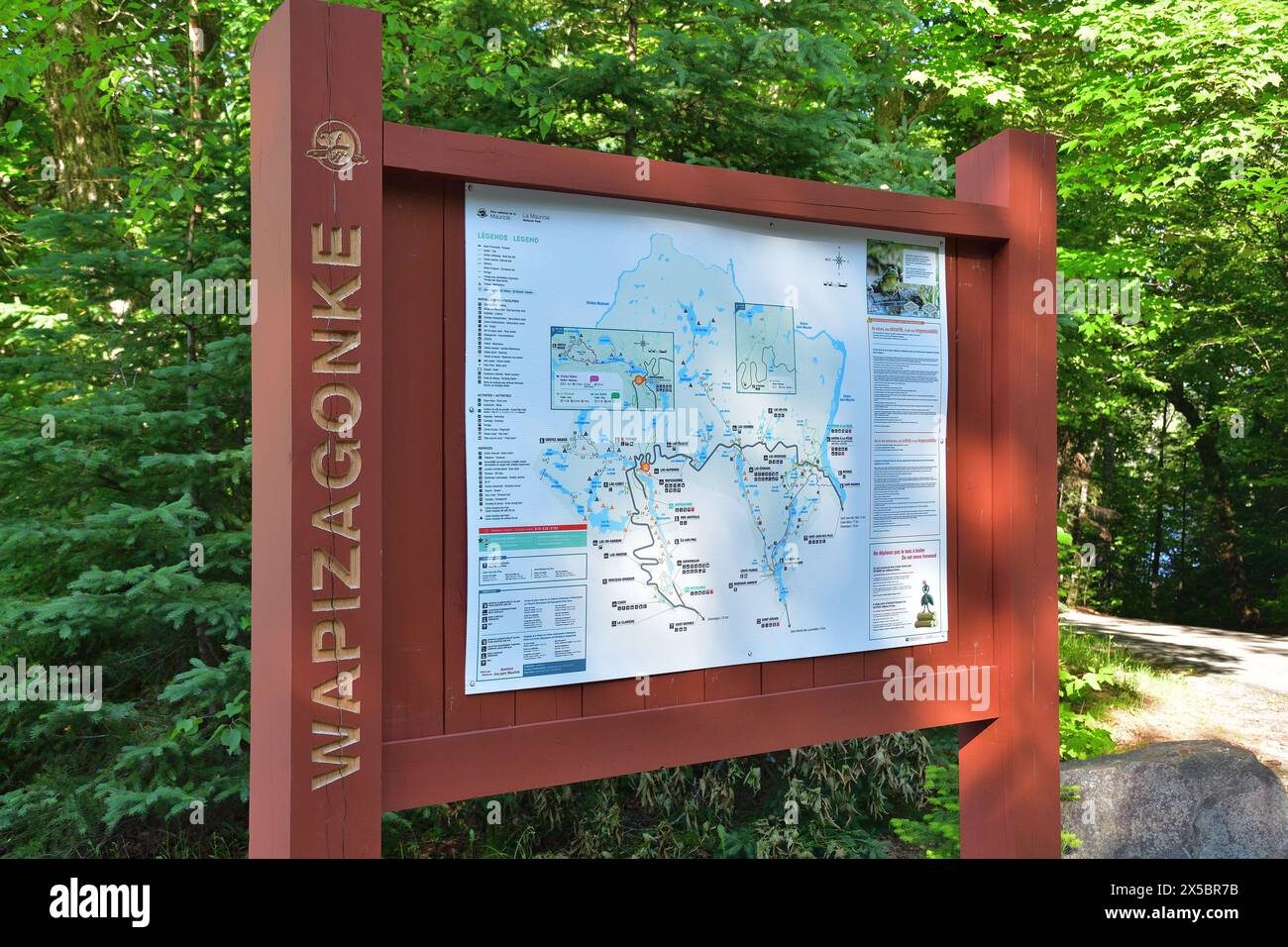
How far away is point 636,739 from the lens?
2.19 meters

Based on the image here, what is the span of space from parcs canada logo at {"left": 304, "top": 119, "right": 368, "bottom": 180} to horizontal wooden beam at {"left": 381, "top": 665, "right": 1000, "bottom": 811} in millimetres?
1234

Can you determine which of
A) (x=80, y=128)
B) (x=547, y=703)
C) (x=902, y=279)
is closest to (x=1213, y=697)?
(x=902, y=279)

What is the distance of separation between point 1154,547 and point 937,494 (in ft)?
66.3

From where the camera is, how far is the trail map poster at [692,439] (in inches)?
82.0

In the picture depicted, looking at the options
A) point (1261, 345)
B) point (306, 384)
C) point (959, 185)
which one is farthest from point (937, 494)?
point (1261, 345)

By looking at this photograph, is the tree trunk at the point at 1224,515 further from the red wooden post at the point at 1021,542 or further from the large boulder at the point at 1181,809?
the red wooden post at the point at 1021,542

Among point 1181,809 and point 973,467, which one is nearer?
point 973,467

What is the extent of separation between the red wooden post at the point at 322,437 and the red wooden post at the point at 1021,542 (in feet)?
6.07

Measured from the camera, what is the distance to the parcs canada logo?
73.2 inches

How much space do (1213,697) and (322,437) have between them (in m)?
7.78

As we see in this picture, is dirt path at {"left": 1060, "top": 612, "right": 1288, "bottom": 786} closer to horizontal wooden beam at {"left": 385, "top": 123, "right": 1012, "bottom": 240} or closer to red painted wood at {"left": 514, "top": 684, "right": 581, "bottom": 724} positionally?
horizontal wooden beam at {"left": 385, "top": 123, "right": 1012, "bottom": 240}

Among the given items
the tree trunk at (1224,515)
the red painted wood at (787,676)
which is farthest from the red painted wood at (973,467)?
the tree trunk at (1224,515)

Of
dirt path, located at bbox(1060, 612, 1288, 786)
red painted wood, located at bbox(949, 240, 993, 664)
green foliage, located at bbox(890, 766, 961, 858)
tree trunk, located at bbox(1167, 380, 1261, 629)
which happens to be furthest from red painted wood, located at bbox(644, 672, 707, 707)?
tree trunk, located at bbox(1167, 380, 1261, 629)

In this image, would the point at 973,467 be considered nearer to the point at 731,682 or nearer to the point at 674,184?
the point at 731,682
